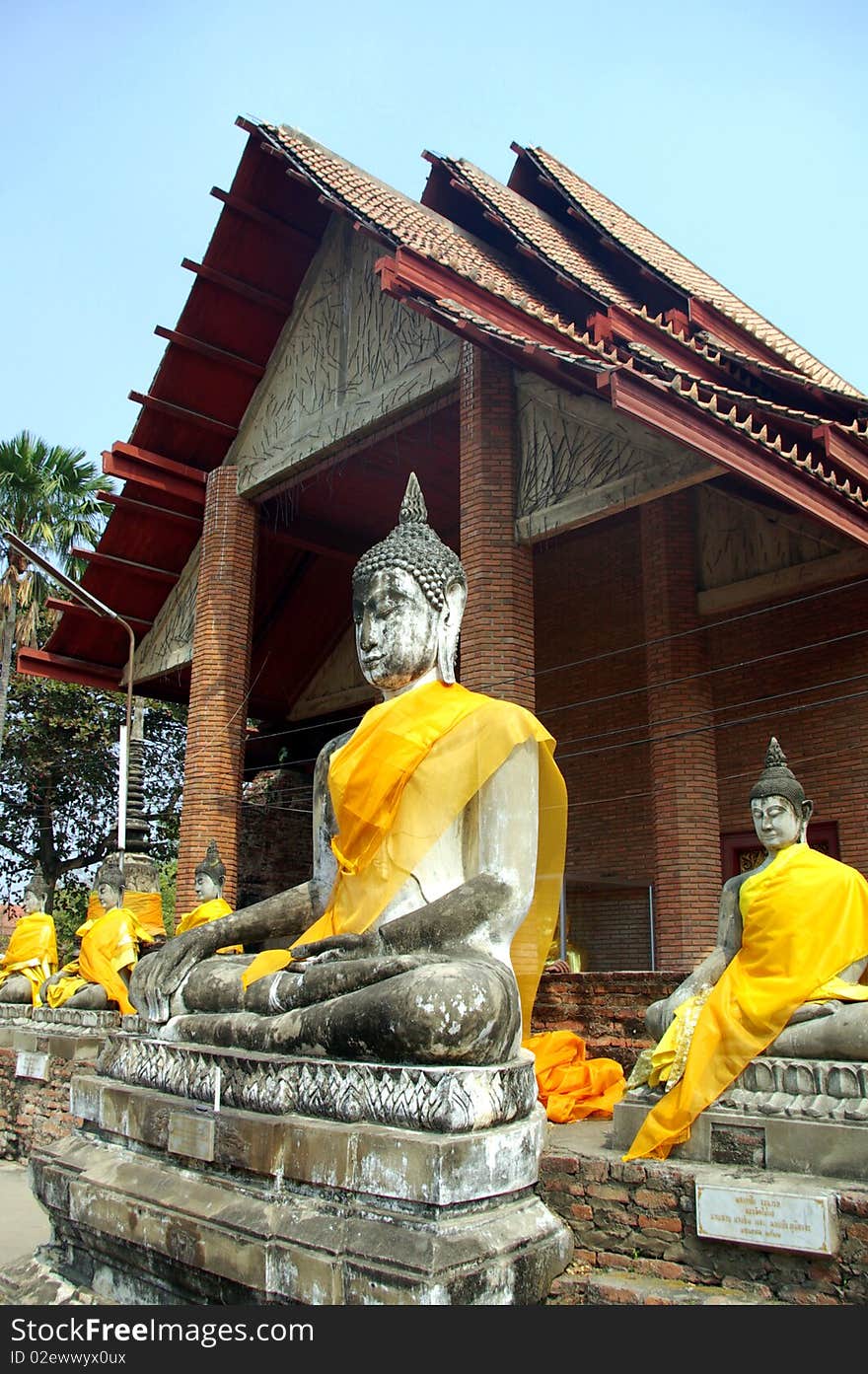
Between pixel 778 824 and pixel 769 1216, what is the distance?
156cm

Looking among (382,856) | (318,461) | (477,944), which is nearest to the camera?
(477,944)

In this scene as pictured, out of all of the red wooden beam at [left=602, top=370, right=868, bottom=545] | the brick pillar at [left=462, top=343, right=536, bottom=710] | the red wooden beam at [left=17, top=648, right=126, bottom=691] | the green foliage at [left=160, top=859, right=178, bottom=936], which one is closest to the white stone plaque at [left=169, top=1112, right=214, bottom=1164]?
the red wooden beam at [left=602, top=370, right=868, bottom=545]

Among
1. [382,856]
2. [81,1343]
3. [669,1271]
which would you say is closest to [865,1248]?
[669,1271]

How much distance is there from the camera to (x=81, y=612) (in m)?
14.6

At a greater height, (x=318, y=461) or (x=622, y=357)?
(x=318, y=461)

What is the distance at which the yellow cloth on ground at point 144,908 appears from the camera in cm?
1069

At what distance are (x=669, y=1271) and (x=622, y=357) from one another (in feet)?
21.1

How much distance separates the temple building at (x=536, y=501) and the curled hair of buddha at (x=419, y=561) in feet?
13.3

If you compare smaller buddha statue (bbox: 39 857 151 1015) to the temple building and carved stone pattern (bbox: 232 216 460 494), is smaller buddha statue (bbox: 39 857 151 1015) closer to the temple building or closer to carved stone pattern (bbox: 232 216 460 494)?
the temple building

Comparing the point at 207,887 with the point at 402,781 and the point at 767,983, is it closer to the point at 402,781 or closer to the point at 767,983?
the point at 767,983

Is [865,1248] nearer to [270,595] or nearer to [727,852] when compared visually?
[727,852]

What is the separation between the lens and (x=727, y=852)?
1121cm

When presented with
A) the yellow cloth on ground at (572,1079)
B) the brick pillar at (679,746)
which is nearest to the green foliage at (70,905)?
the brick pillar at (679,746)

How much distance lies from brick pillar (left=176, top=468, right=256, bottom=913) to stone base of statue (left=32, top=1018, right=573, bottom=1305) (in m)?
8.30
